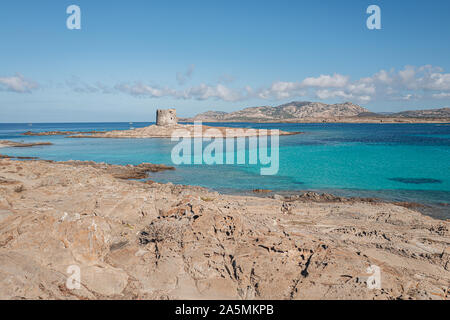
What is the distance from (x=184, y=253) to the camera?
636 centimetres

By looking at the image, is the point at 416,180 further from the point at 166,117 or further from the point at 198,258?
the point at 166,117

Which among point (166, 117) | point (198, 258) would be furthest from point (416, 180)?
point (166, 117)

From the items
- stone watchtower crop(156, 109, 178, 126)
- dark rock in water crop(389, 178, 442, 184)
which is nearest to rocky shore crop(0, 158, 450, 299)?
dark rock in water crop(389, 178, 442, 184)

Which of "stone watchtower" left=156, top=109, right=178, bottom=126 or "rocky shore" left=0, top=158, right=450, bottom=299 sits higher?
"stone watchtower" left=156, top=109, right=178, bottom=126

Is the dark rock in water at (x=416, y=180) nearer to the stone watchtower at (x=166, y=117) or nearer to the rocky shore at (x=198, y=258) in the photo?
→ the rocky shore at (x=198, y=258)

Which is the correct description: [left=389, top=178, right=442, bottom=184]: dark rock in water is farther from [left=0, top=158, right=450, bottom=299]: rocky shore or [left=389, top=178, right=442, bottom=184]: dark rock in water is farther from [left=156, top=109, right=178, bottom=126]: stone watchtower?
[left=156, top=109, right=178, bottom=126]: stone watchtower

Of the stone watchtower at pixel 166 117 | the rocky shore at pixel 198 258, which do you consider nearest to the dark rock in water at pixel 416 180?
the rocky shore at pixel 198 258

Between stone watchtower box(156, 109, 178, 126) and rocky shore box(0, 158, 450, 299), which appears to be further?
stone watchtower box(156, 109, 178, 126)

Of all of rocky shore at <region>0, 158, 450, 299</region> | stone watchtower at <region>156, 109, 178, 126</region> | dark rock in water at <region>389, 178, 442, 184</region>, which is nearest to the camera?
rocky shore at <region>0, 158, 450, 299</region>

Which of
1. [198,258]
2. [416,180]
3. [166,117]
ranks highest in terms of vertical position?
[166,117]

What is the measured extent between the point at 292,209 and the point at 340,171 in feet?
46.6

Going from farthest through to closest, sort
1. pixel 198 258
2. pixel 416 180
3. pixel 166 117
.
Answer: pixel 166 117 → pixel 416 180 → pixel 198 258
